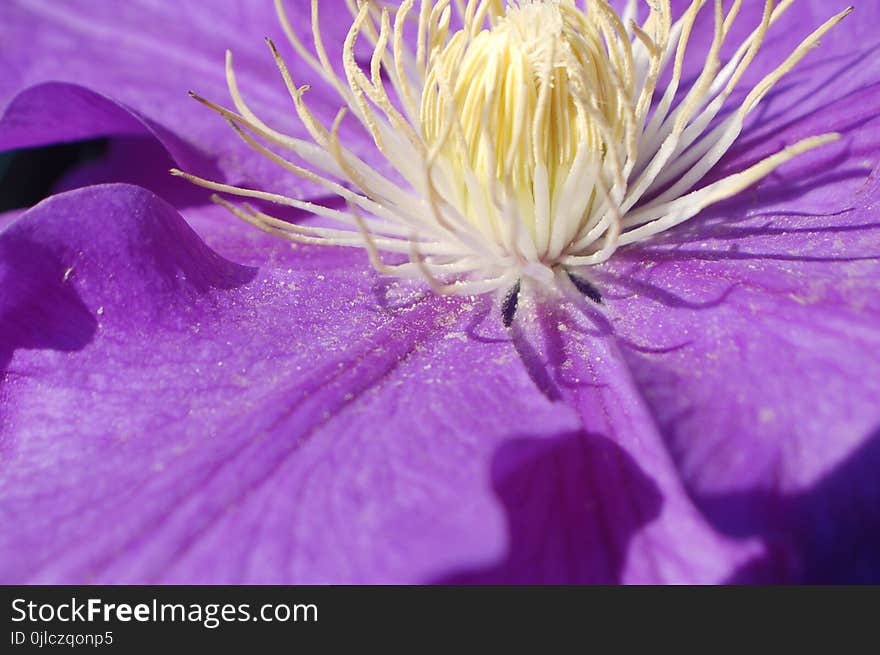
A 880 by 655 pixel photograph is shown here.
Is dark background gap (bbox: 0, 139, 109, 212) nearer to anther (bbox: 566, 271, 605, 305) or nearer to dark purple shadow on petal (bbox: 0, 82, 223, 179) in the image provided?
dark purple shadow on petal (bbox: 0, 82, 223, 179)

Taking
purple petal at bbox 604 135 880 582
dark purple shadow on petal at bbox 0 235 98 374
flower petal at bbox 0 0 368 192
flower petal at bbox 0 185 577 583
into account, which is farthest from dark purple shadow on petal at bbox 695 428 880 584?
flower petal at bbox 0 0 368 192

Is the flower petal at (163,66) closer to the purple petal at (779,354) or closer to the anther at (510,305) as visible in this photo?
the anther at (510,305)

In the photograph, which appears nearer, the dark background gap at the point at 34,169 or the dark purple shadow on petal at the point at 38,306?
the dark purple shadow on petal at the point at 38,306

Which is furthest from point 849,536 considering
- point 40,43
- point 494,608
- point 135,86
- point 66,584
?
point 40,43

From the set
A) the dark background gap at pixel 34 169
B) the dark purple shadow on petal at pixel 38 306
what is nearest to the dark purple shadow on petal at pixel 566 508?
the dark purple shadow on petal at pixel 38 306

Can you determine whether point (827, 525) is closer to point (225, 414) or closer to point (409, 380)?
point (409, 380)

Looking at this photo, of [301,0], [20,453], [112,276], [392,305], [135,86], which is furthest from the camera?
[301,0]

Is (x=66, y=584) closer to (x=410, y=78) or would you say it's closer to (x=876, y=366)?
(x=876, y=366)
